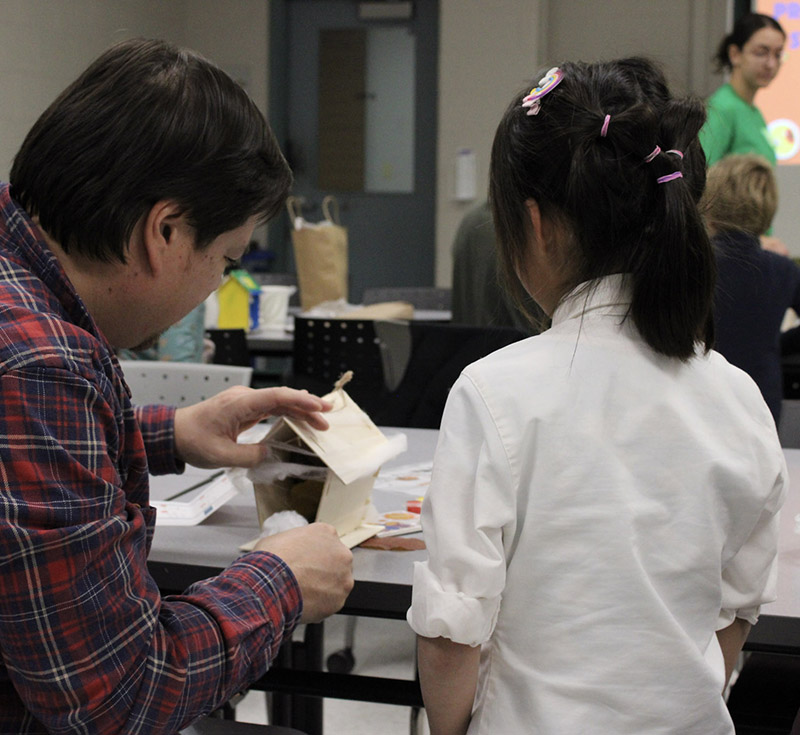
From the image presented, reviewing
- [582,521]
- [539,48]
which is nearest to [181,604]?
[582,521]

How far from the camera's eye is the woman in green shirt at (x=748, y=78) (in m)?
3.90

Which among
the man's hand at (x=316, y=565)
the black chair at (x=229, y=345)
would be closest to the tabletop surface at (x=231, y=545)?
the man's hand at (x=316, y=565)

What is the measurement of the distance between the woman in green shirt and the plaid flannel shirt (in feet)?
11.5

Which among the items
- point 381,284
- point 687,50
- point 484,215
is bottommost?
point 381,284

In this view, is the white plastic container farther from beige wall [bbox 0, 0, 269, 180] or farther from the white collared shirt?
the white collared shirt

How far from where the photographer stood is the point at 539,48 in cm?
647

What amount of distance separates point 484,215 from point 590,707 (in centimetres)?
232

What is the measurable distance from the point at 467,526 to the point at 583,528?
104mm

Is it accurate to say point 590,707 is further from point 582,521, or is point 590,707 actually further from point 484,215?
point 484,215

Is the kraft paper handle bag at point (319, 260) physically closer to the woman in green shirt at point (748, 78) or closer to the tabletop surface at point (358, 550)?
the woman in green shirt at point (748, 78)

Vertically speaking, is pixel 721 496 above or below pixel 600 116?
below

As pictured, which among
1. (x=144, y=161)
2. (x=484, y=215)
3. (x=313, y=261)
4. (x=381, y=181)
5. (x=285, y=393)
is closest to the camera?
(x=144, y=161)

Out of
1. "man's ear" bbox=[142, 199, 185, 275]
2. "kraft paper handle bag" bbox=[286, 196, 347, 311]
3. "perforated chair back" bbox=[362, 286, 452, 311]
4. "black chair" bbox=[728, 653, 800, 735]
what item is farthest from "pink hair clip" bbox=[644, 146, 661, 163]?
"perforated chair back" bbox=[362, 286, 452, 311]

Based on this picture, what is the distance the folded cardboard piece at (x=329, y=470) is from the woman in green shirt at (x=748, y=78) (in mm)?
2983
